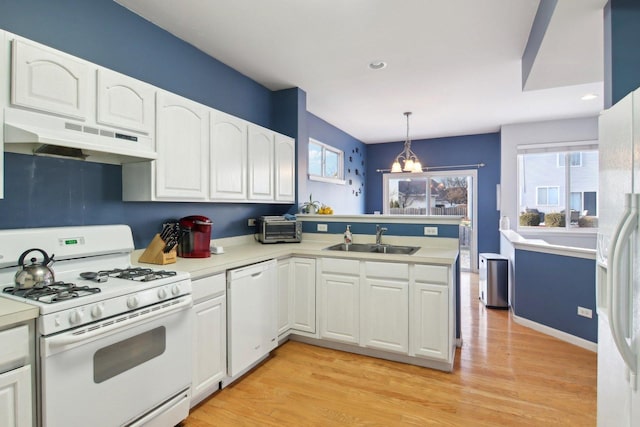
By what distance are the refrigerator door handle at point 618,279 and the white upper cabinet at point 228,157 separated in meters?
2.41

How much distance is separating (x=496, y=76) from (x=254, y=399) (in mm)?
3848

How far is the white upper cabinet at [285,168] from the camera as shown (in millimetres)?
3480

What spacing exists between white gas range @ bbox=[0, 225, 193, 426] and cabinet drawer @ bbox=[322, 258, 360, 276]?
129 cm

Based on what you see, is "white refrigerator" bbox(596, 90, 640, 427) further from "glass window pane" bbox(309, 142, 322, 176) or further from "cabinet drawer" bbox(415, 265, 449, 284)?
"glass window pane" bbox(309, 142, 322, 176)

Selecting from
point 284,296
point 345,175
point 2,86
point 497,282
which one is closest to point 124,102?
point 2,86

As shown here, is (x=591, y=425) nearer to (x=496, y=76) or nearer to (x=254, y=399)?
(x=254, y=399)

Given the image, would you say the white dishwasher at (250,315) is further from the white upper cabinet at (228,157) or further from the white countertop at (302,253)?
the white upper cabinet at (228,157)

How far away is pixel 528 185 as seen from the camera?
5629 mm

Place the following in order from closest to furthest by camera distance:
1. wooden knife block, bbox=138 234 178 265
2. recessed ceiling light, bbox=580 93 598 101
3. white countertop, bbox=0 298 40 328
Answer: white countertop, bbox=0 298 40 328 < wooden knife block, bbox=138 234 178 265 < recessed ceiling light, bbox=580 93 598 101

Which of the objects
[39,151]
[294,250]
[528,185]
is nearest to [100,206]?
[39,151]

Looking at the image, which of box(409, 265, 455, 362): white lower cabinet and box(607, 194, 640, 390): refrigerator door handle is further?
box(409, 265, 455, 362): white lower cabinet

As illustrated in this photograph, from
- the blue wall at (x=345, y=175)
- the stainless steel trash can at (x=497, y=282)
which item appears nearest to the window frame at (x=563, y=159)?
the stainless steel trash can at (x=497, y=282)

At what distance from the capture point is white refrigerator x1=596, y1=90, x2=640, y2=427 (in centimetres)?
108

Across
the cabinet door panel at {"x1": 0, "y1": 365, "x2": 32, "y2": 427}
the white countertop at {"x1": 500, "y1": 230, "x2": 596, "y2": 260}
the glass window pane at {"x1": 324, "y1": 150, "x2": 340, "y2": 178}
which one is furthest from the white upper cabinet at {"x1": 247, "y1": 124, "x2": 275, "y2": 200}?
the white countertop at {"x1": 500, "y1": 230, "x2": 596, "y2": 260}
